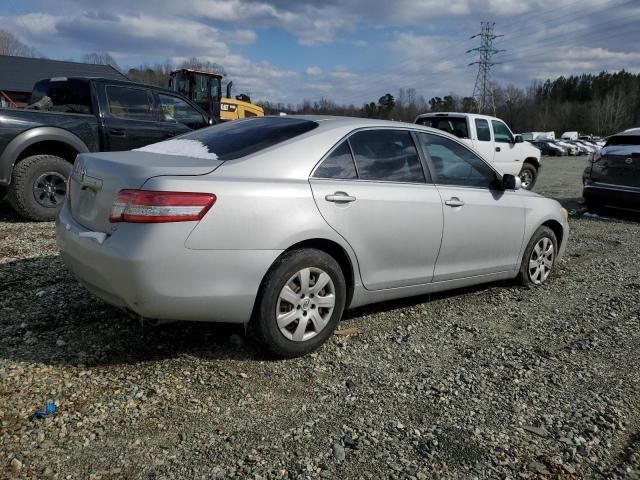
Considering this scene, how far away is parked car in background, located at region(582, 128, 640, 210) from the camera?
30.8ft

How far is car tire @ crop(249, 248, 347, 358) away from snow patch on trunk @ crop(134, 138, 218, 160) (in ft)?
2.82

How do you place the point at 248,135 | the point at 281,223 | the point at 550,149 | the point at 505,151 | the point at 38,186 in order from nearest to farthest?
the point at 281,223 < the point at 248,135 < the point at 38,186 < the point at 505,151 < the point at 550,149

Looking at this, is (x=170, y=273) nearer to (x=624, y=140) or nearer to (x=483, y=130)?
(x=624, y=140)

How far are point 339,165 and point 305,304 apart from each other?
38.9 inches

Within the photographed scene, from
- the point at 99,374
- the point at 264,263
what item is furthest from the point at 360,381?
the point at 99,374

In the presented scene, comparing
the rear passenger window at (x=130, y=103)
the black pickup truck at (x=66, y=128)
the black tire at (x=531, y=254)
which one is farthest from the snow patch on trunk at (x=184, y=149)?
the rear passenger window at (x=130, y=103)

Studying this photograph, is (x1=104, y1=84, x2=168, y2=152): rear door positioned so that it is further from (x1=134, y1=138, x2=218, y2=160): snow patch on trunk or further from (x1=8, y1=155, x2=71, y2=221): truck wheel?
(x1=134, y1=138, x2=218, y2=160): snow patch on trunk

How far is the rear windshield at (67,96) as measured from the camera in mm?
7445

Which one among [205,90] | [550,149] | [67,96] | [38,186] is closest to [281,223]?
[38,186]

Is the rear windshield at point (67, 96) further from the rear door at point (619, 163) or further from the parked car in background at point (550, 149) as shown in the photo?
the parked car in background at point (550, 149)

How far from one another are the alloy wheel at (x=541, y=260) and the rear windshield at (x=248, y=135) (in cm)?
276

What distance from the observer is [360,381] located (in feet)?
10.8

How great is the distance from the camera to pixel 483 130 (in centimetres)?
1316

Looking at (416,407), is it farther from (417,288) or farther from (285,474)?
(417,288)
